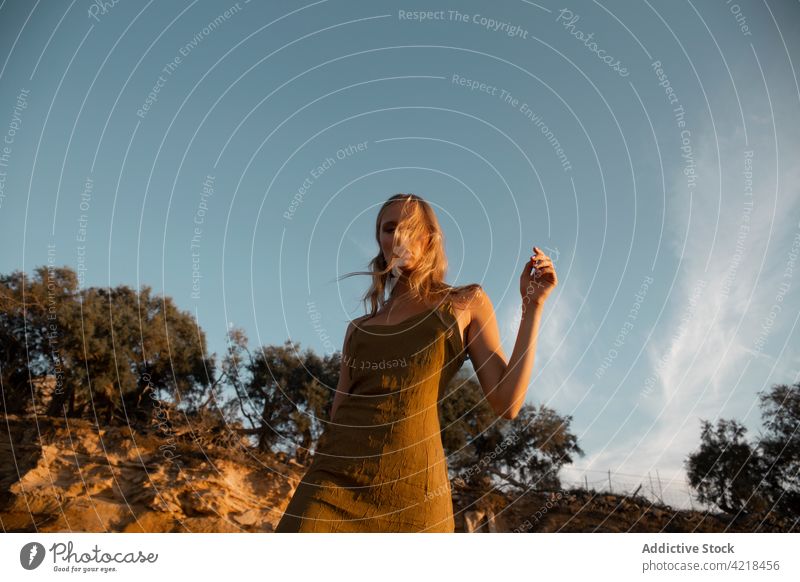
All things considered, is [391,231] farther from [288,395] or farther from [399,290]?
[288,395]

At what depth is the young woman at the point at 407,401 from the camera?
2.63 m

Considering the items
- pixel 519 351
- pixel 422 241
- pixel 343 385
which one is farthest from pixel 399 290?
pixel 519 351

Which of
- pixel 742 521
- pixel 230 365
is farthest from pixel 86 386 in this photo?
pixel 742 521

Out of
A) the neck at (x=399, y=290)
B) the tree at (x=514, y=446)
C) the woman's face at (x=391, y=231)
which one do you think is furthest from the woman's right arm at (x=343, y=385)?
the tree at (x=514, y=446)

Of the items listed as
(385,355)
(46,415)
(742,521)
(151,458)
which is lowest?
(742,521)

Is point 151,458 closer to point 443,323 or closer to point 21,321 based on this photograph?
point 21,321

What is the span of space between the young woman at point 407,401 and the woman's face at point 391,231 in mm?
100

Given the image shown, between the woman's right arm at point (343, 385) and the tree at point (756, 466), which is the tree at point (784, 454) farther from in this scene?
the woman's right arm at point (343, 385)

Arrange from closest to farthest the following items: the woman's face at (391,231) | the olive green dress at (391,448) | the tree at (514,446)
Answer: the olive green dress at (391,448) < the woman's face at (391,231) < the tree at (514,446)

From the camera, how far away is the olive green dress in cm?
262
